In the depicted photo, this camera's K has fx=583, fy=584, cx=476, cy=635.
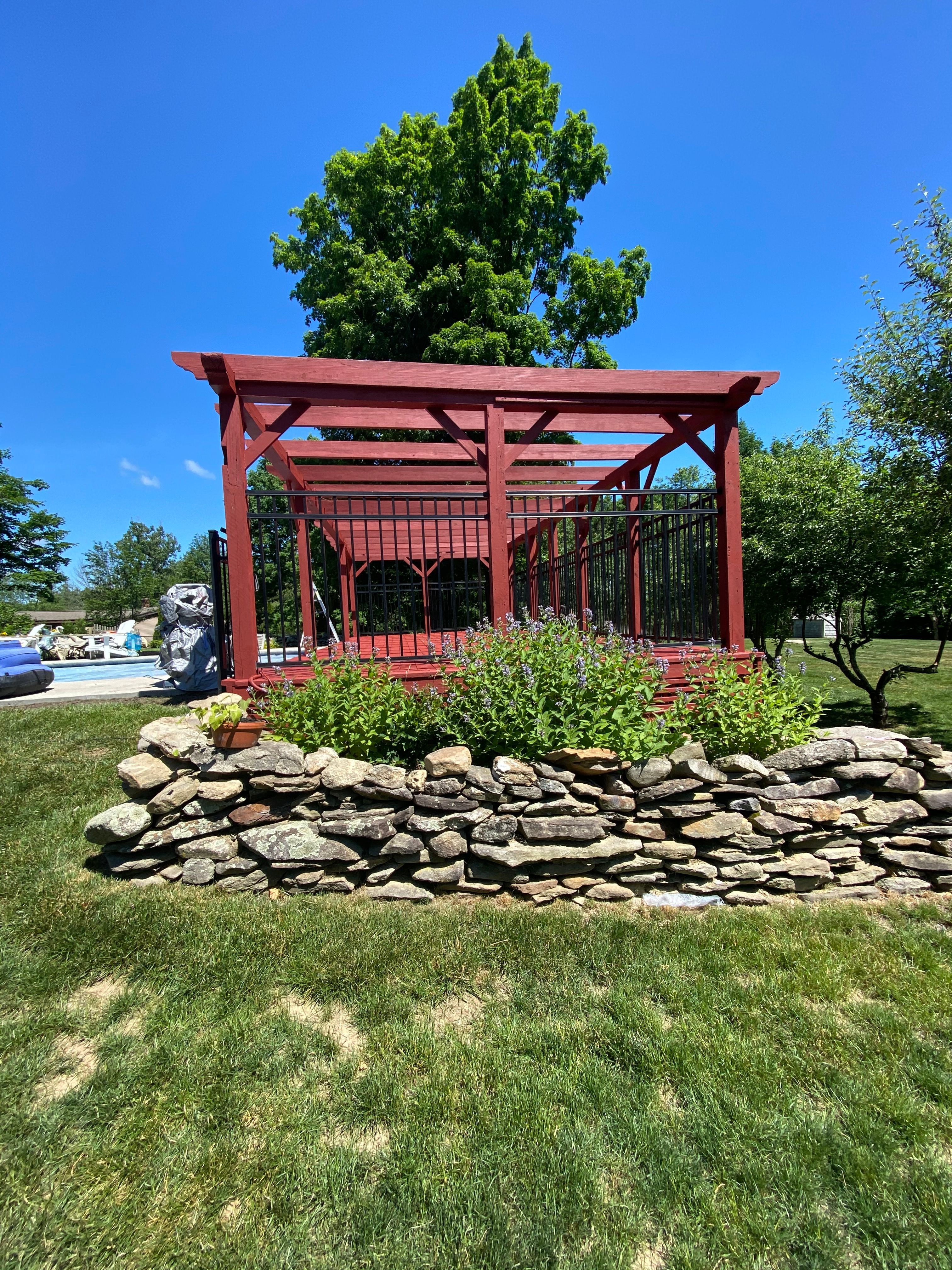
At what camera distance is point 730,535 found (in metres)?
4.77

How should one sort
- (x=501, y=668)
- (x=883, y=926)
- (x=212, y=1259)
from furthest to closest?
1. (x=501, y=668)
2. (x=883, y=926)
3. (x=212, y=1259)

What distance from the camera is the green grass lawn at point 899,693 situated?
783 centimetres

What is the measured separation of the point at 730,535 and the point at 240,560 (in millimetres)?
3802

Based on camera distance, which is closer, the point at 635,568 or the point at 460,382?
the point at 460,382

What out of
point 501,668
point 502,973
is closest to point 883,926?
point 502,973

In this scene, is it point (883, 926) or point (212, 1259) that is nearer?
point (212, 1259)

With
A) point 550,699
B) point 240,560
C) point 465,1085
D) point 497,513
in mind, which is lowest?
point 465,1085

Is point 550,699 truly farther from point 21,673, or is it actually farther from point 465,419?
point 21,673

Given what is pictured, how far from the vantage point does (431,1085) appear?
1.93 metres

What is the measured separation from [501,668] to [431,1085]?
1957mm

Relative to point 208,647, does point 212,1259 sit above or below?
below

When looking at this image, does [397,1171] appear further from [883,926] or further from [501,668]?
[883,926]

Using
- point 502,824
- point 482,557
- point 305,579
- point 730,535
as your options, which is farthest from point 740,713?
point 482,557

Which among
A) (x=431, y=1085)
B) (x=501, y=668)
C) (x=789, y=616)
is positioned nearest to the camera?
(x=431, y=1085)
